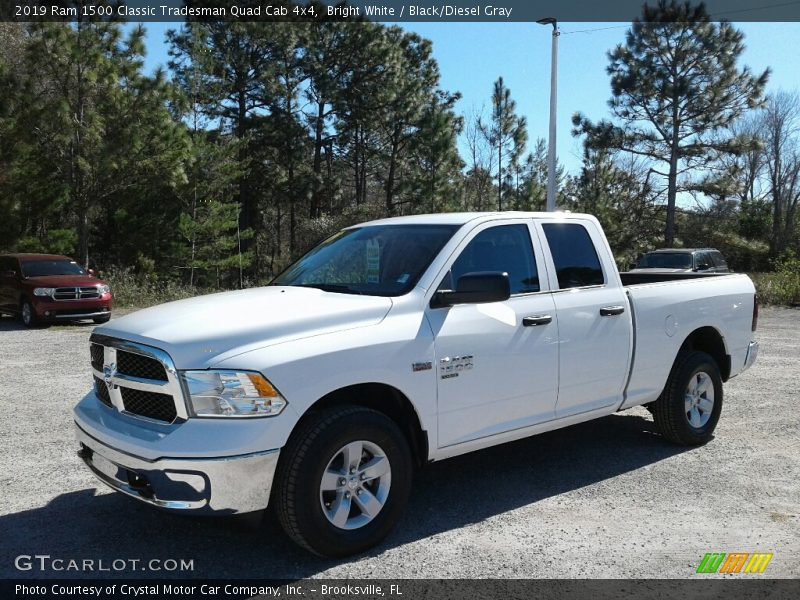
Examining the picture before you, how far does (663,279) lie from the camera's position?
22.3ft

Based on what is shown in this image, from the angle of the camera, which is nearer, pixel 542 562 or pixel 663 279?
pixel 542 562

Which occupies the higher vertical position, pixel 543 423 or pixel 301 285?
pixel 301 285

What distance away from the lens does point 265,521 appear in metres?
4.51

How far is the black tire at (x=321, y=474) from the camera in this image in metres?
3.60

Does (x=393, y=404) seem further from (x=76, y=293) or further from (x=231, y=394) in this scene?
(x=76, y=293)

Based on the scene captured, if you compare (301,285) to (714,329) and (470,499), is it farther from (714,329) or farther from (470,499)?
(714,329)

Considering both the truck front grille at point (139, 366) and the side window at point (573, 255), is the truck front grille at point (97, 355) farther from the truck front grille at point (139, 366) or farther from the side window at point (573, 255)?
the side window at point (573, 255)

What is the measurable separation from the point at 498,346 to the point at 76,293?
1363cm

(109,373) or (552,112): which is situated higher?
(552,112)

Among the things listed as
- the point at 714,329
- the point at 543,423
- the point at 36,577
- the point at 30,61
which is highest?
the point at 30,61

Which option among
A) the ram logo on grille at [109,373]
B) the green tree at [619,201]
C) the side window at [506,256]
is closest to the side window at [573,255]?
the side window at [506,256]

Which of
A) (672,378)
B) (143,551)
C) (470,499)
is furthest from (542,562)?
(672,378)

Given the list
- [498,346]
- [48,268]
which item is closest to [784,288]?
[48,268]

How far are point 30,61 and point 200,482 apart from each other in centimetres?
2297
